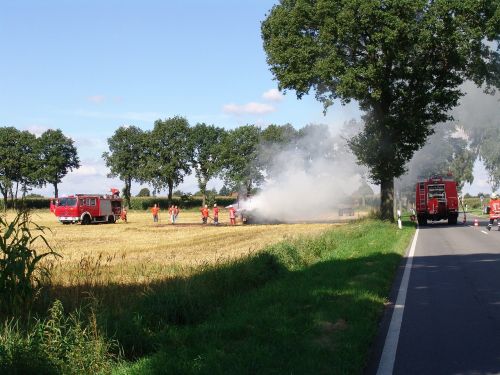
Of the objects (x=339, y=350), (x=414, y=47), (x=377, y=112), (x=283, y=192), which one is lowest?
(x=339, y=350)

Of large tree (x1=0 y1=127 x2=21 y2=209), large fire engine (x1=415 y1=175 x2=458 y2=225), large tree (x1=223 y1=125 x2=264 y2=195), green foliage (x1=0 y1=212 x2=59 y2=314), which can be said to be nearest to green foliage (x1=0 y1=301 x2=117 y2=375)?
green foliage (x1=0 y1=212 x2=59 y2=314)

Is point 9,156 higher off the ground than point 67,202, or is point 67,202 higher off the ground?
point 9,156

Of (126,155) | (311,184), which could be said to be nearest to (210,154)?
(126,155)

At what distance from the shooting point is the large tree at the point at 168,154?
9731 centimetres

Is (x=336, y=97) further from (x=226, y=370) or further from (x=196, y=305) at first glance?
(x=226, y=370)

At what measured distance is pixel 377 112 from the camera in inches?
1393

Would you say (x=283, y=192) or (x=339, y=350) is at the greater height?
(x=283, y=192)

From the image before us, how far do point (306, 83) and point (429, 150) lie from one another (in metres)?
57.0

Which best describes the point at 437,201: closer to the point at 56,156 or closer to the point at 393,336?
the point at 393,336

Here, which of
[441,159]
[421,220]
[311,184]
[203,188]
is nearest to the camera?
[421,220]

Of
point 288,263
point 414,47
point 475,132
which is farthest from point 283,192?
point 475,132

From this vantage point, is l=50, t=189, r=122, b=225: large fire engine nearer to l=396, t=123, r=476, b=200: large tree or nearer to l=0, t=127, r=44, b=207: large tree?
l=396, t=123, r=476, b=200: large tree

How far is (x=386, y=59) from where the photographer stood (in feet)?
105

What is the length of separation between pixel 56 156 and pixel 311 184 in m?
69.0
